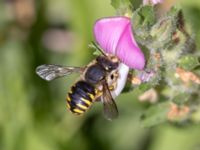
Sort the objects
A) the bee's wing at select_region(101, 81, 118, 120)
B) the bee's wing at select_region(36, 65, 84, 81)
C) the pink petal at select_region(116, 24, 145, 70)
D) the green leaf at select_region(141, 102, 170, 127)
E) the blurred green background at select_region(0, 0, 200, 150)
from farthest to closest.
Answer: the blurred green background at select_region(0, 0, 200, 150) → the green leaf at select_region(141, 102, 170, 127) → the bee's wing at select_region(36, 65, 84, 81) → the bee's wing at select_region(101, 81, 118, 120) → the pink petal at select_region(116, 24, 145, 70)

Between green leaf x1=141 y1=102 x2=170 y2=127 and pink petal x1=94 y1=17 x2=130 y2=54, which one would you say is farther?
green leaf x1=141 y1=102 x2=170 y2=127

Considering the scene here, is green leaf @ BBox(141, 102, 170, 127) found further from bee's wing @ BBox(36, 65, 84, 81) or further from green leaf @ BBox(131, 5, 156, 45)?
green leaf @ BBox(131, 5, 156, 45)

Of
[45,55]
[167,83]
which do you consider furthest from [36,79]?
[167,83]

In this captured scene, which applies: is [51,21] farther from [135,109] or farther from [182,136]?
[182,136]

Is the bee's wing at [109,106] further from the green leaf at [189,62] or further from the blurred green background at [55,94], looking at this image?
the blurred green background at [55,94]

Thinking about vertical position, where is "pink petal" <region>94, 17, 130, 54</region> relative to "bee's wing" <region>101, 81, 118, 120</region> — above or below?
above

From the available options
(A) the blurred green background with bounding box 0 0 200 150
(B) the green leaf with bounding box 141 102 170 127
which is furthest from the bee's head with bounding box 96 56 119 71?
(A) the blurred green background with bounding box 0 0 200 150

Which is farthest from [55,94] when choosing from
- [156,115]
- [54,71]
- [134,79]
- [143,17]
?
[143,17]
